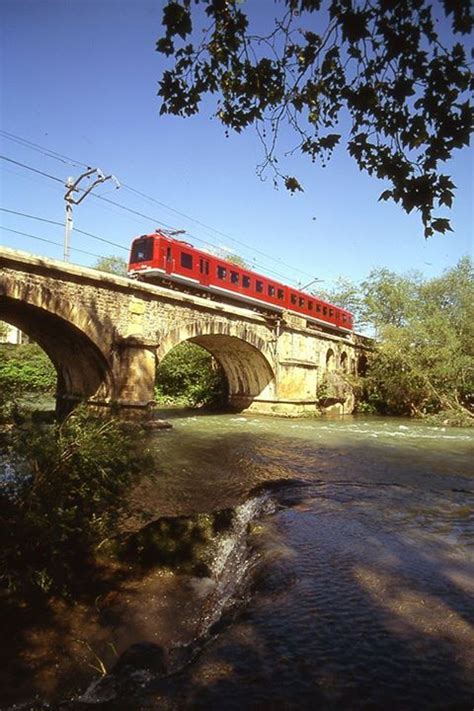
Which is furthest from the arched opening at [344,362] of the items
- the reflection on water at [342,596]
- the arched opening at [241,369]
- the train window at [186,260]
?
the reflection on water at [342,596]

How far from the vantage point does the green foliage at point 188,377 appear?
24.5 metres

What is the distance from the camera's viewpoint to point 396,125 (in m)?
3.52

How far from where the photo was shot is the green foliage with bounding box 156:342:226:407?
24469mm

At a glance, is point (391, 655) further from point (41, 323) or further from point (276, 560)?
point (41, 323)

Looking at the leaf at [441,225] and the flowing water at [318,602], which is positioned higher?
the leaf at [441,225]

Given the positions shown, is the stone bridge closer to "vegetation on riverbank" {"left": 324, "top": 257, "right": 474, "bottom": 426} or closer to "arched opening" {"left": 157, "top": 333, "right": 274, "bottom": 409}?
"arched opening" {"left": 157, "top": 333, "right": 274, "bottom": 409}

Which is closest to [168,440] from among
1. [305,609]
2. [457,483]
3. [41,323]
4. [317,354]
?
[41,323]

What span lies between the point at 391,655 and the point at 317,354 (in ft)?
67.6

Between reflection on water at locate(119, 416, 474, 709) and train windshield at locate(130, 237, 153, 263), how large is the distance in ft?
34.5

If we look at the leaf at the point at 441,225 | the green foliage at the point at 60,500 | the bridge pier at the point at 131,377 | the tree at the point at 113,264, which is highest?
the tree at the point at 113,264

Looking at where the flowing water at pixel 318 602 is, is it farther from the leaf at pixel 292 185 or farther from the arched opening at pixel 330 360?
the arched opening at pixel 330 360

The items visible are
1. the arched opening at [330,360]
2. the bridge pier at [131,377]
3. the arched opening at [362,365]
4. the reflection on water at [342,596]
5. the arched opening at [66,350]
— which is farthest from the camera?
the arched opening at [362,365]

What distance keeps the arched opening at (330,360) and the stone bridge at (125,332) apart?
9.81ft

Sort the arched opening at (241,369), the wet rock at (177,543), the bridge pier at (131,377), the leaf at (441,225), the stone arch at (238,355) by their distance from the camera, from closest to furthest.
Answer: the leaf at (441,225)
the wet rock at (177,543)
the bridge pier at (131,377)
the stone arch at (238,355)
the arched opening at (241,369)
